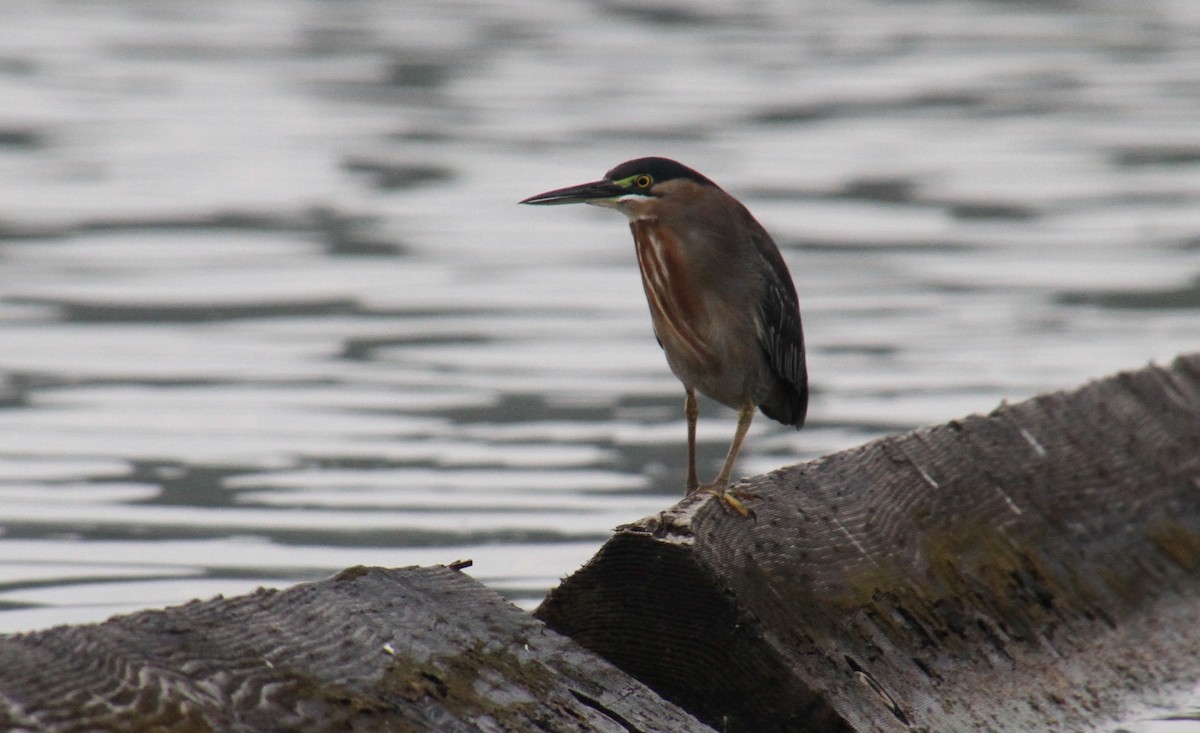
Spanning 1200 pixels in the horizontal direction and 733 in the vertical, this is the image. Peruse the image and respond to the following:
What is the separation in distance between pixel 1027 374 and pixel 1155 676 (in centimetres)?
474

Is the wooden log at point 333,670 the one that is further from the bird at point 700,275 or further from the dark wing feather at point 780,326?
the dark wing feather at point 780,326

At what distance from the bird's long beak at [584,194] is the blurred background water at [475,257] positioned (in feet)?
5.66

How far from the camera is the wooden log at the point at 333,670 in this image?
10.3ft

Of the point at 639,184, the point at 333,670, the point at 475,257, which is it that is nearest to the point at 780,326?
the point at 639,184

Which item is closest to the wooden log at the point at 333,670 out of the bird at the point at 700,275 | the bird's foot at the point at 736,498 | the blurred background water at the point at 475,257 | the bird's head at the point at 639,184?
the bird's foot at the point at 736,498

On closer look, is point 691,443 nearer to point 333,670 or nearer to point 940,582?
point 940,582

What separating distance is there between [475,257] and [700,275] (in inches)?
284

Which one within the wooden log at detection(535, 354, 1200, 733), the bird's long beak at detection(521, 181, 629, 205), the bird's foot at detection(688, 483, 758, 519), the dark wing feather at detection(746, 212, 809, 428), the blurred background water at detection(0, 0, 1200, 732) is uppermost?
the bird's long beak at detection(521, 181, 629, 205)

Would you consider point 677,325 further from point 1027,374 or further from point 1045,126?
point 1045,126

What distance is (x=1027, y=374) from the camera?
9.76m

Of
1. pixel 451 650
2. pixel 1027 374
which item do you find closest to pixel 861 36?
pixel 1027 374

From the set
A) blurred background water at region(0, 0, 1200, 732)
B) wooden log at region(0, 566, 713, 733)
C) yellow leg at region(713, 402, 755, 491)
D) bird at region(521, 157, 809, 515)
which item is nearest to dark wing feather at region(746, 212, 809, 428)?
bird at region(521, 157, 809, 515)

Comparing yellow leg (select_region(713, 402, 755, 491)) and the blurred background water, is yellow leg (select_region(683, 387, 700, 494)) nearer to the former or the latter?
yellow leg (select_region(713, 402, 755, 491))

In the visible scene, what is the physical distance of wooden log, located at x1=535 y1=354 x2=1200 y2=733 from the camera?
406cm
